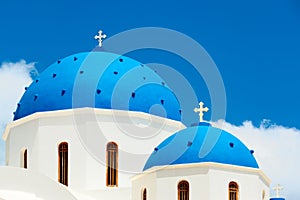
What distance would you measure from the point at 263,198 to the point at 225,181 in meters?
1.71

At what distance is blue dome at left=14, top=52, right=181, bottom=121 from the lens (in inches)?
1029

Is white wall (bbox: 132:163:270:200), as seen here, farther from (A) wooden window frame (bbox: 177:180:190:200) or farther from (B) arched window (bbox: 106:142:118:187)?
(B) arched window (bbox: 106:142:118:187)

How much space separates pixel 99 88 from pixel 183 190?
15.7ft

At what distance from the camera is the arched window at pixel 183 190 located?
906 inches

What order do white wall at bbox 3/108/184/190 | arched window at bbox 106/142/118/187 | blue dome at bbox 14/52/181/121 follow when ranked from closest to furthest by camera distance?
white wall at bbox 3/108/184/190 → arched window at bbox 106/142/118/187 → blue dome at bbox 14/52/181/121

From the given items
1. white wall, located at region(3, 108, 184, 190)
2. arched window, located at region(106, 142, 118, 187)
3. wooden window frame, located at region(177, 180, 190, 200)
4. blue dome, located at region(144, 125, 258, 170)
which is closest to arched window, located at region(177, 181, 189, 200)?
wooden window frame, located at region(177, 180, 190, 200)

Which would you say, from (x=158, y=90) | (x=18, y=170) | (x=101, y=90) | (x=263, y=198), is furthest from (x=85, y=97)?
(x=263, y=198)

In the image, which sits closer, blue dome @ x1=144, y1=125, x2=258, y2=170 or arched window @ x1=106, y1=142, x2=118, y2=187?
blue dome @ x1=144, y1=125, x2=258, y2=170

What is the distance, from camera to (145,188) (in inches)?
930

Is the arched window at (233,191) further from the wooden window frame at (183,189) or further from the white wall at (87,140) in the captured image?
the white wall at (87,140)

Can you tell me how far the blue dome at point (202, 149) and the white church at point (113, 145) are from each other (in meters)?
0.03

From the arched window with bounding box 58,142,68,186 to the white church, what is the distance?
0.03 metres


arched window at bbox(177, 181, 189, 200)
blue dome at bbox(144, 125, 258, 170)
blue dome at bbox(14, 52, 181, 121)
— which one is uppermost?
blue dome at bbox(14, 52, 181, 121)

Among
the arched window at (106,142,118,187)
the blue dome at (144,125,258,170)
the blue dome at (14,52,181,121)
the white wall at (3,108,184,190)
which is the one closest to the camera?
the blue dome at (144,125,258,170)
